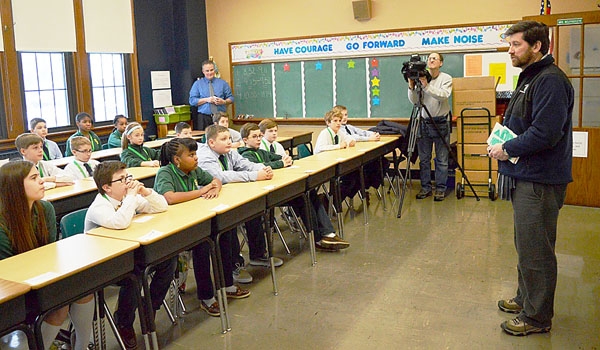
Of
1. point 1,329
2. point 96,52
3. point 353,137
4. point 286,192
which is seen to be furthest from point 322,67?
point 1,329

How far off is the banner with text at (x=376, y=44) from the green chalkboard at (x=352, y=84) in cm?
12

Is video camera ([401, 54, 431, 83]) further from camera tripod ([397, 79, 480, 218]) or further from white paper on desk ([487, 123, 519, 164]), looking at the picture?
white paper on desk ([487, 123, 519, 164])

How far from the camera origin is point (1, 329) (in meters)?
2.02

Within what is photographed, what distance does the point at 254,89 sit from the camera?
849cm

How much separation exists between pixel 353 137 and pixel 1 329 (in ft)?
14.9

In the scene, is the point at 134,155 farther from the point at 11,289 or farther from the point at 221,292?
the point at 11,289

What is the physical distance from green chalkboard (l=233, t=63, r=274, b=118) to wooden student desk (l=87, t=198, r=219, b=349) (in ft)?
17.4

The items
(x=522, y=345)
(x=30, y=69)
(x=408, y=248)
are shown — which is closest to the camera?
(x=522, y=345)

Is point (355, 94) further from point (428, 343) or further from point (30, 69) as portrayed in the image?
point (428, 343)

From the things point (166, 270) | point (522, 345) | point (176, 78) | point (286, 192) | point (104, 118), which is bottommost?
point (522, 345)

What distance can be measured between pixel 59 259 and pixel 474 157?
4.96m

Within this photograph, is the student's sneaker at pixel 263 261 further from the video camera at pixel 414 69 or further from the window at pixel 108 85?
the window at pixel 108 85

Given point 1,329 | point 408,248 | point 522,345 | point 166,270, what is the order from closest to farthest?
1. point 1,329
2. point 522,345
3. point 166,270
4. point 408,248

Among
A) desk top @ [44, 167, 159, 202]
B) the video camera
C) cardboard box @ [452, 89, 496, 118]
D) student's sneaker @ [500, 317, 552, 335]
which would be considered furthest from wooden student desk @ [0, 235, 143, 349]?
cardboard box @ [452, 89, 496, 118]
